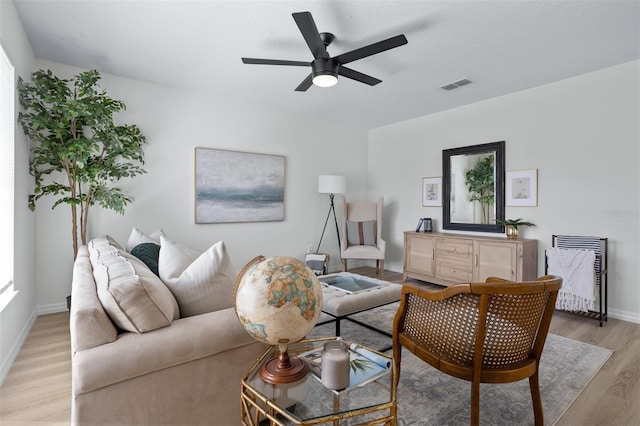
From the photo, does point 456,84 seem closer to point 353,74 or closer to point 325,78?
point 353,74

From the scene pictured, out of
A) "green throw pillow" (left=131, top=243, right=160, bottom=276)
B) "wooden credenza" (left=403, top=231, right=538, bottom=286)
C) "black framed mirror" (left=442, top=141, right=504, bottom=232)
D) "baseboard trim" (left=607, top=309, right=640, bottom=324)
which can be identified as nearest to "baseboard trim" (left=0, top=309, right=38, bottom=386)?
"green throw pillow" (left=131, top=243, right=160, bottom=276)

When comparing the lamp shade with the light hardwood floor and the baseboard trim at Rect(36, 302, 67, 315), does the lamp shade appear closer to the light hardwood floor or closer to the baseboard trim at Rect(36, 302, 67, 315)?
the light hardwood floor

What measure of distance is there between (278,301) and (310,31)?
1855 millimetres

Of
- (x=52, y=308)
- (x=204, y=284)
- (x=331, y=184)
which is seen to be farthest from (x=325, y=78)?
(x=52, y=308)

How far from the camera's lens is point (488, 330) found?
1.46 m

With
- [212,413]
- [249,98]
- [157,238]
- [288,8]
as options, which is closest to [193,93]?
[249,98]

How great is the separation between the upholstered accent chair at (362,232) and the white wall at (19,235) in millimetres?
3567

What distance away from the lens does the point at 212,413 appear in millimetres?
1330

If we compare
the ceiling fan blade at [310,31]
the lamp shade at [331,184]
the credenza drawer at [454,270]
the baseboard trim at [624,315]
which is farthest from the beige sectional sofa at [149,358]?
the baseboard trim at [624,315]

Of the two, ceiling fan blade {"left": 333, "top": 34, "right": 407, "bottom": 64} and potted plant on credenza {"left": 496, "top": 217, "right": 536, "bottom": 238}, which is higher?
ceiling fan blade {"left": 333, "top": 34, "right": 407, "bottom": 64}

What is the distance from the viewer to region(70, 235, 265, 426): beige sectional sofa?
3.58ft

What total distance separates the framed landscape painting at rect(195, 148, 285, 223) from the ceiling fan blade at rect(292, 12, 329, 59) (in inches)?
88.2

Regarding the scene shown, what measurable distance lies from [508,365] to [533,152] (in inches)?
124

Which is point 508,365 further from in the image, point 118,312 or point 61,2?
point 61,2
